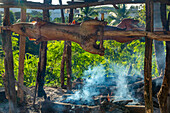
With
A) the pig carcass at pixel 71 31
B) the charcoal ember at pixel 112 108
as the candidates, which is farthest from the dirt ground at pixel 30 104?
the pig carcass at pixel 71 31

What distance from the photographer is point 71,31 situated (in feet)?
16.9

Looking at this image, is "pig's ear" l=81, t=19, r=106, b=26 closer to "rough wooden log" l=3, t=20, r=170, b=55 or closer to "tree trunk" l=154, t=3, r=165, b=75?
"rough wooden log" l=3, t=20, r=170, b=55

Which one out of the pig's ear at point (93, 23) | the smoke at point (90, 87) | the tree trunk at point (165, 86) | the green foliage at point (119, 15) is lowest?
the smoke at point (90, 87)

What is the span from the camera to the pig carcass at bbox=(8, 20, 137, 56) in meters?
4.84

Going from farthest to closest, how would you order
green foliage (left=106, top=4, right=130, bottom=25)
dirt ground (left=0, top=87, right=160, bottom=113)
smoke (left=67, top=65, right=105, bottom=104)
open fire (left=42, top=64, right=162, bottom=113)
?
green foliage (left=106, top=4, right=130, bottom=25)
smoke (left=67, top=65, right=105, bottom=104)
dirt ground (left=0, top=87, right=160, bottom=113)
open fire (left=42, top=64, right=162, bottom=113)

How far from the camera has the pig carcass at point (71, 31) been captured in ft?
15.9

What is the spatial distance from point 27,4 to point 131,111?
4368 millimetres

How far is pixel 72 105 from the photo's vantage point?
6664 mm

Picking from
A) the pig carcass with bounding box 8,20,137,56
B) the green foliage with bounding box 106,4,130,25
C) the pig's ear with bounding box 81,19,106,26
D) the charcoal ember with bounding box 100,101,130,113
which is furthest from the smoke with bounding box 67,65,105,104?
the green foliage with bounding box 106,4,130,25

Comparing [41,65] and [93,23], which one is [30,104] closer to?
[41,65]

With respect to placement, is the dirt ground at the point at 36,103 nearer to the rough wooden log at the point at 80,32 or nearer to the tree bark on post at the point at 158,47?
the rough wooden log at the point at 80,32

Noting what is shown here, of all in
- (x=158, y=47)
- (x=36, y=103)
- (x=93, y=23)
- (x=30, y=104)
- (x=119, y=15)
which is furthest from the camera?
(x=119, y=15)

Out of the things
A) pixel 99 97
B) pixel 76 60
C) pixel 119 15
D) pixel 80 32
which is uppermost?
pixel 119 15

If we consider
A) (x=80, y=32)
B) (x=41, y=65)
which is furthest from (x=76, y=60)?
(x=80, y=32)
